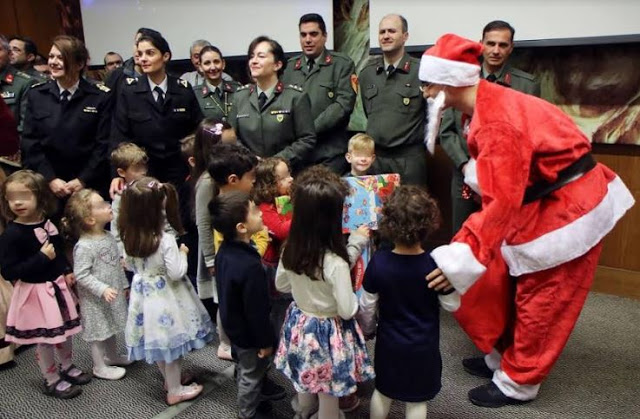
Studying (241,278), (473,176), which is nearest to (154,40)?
(241,278)

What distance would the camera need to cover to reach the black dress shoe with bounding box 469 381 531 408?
86.8 inches

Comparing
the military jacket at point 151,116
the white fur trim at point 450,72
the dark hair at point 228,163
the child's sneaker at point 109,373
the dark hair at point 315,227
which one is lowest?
the child's sneaker at point 109,373

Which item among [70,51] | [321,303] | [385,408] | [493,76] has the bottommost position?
[385,408]

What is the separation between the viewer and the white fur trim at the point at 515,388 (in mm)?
2174

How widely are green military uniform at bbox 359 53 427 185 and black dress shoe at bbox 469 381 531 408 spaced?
1.45 metres

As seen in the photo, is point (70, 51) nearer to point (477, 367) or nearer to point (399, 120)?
point (399, 120)

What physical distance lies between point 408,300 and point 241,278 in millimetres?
574

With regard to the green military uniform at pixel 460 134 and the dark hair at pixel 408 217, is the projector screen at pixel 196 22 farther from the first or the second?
the dark hair at pixel 408 217

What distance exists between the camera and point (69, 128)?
3.02 m

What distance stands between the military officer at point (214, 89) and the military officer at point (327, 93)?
0.61 metres

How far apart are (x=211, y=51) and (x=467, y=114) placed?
2.32 meters

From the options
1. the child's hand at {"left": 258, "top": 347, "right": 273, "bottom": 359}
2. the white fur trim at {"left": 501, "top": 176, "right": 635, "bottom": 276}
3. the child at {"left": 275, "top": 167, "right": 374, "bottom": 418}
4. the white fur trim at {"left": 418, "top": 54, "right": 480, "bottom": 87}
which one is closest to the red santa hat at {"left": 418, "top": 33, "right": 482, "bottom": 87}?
the white fur trim at {"left": 418, "top": 54, "right": 480, "bottom": 87}

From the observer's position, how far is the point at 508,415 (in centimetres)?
215

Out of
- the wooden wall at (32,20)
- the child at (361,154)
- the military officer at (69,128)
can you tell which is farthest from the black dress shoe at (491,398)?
the wooden wall at (32,20)
